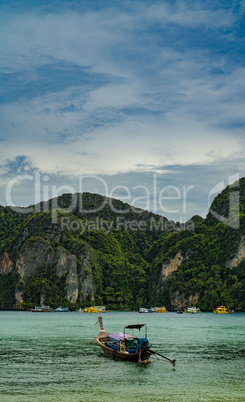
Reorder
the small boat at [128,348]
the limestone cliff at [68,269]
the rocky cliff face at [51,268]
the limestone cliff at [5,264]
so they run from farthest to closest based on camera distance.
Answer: the limestone cliff at [5,264], the rocky cliff face at [51,268], the limestone cliff at [68,269], the small boat at [128,348]

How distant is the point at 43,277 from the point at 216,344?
11113 cm

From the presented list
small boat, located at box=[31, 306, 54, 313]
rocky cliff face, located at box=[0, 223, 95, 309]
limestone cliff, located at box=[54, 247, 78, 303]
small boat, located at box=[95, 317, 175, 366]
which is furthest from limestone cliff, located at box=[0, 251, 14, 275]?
small boat, located at box=[95, 317, 175, 366]

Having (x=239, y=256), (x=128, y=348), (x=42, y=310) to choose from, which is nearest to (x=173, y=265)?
(x=239, y=256)

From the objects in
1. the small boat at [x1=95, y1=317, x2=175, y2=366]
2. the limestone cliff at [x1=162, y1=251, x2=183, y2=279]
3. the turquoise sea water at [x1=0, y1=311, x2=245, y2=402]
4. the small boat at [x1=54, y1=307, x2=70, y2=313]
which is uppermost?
the limestone cliff at [x1=162, y1=251, x2=183, y2=279]

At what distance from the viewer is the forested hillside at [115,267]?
419ft

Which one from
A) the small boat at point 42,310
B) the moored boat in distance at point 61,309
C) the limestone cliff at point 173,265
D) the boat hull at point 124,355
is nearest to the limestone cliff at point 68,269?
the moored boat in distance at point 61,309

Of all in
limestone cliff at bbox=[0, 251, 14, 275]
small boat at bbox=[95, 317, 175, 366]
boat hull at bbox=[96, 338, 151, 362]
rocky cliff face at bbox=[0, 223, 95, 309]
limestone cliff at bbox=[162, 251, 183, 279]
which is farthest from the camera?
limestone cliff at bbox=[0, 251, 14, 275]

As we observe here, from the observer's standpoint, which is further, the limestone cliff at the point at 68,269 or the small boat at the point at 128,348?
the limestone cliff at the point at 68,269

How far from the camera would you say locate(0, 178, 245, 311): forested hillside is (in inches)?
5022

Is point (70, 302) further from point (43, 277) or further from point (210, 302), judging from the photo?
point (210, 302)

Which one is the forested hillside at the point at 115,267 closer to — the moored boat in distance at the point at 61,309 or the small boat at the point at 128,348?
the moored boat in distance at the point at 61,309

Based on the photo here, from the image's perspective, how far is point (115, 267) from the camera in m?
169

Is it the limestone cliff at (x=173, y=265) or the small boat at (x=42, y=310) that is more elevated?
the limestone cliff at (x=173, y=265)

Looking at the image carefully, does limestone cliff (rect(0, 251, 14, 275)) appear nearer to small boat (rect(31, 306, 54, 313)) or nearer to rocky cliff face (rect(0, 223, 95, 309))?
rocky cliff face (rect(0, 223, 95, 309))
